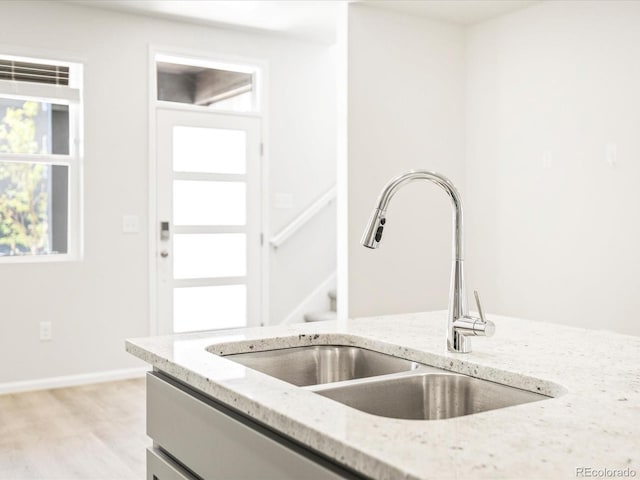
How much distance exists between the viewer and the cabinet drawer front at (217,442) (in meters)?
1.01

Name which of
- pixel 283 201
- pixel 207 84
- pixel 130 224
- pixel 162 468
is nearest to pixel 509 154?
pixel 283 201

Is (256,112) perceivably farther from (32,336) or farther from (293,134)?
(32,336)

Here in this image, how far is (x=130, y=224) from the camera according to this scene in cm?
492

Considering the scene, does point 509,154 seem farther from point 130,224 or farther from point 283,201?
point 130,224

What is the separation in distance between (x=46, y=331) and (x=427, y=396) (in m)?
3.87

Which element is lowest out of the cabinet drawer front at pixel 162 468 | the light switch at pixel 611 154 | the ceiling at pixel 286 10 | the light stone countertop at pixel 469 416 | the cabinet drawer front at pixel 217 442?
the cabinet drawer front at pixel 162 468

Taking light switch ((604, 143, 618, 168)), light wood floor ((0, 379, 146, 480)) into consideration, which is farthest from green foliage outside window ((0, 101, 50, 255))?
light switch ((604, 143, 618, 168))

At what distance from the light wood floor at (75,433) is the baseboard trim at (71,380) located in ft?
0.25

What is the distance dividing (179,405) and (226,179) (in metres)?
4.01

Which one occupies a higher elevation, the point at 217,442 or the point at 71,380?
the point at 217,442

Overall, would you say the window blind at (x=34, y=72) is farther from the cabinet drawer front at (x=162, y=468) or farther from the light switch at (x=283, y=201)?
the cabinet drawer front at (x=162, y=468)

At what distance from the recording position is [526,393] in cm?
124

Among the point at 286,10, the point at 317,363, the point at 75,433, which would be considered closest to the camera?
the point at 317,363

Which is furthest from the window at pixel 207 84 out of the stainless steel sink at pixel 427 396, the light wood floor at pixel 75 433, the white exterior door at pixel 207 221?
the stainless steel sink at pixel 427 396
